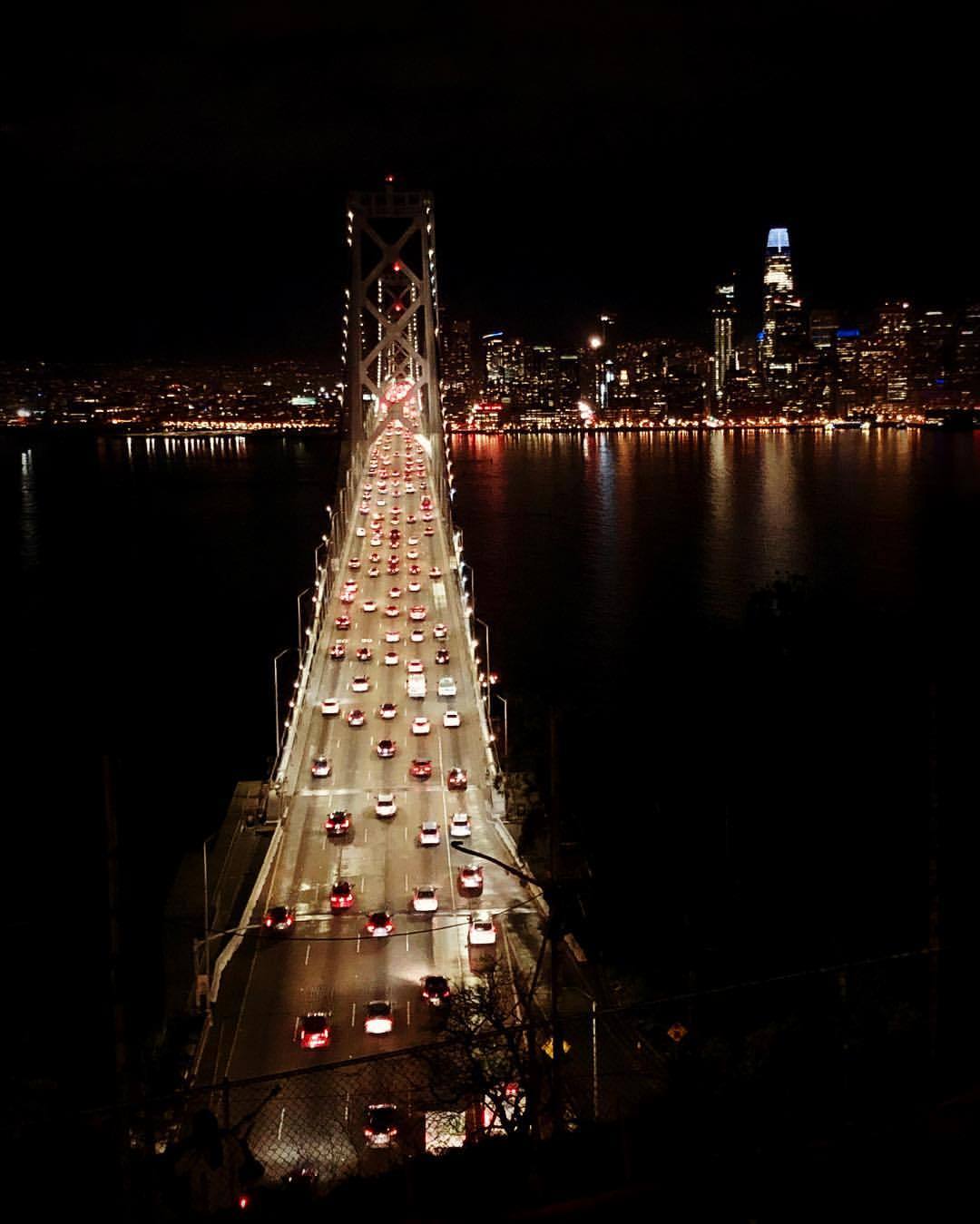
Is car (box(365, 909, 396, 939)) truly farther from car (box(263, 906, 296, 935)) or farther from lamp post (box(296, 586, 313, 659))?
lamp post (box(296, 586, 313, 659))

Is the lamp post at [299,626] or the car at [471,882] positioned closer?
the car at [471,882]

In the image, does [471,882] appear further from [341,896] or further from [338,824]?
[338,824]

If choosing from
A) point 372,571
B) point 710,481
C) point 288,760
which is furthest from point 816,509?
point 288,760

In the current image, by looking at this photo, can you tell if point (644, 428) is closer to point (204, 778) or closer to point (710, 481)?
point (710, 481)

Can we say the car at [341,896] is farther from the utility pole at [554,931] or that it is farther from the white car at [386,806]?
the utility pole at [554,931]

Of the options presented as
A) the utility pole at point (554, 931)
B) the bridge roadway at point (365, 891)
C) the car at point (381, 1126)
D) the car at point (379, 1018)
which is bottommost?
the bridge roadway at point (365, 891)

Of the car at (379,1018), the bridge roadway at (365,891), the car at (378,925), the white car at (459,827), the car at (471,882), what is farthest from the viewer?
the white car at (459,827)

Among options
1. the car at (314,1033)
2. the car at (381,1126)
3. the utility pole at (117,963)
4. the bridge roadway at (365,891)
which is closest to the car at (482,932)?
the bridge roadway at (365,891)

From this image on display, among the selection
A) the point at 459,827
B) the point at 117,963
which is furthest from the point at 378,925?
the point at 117,963
